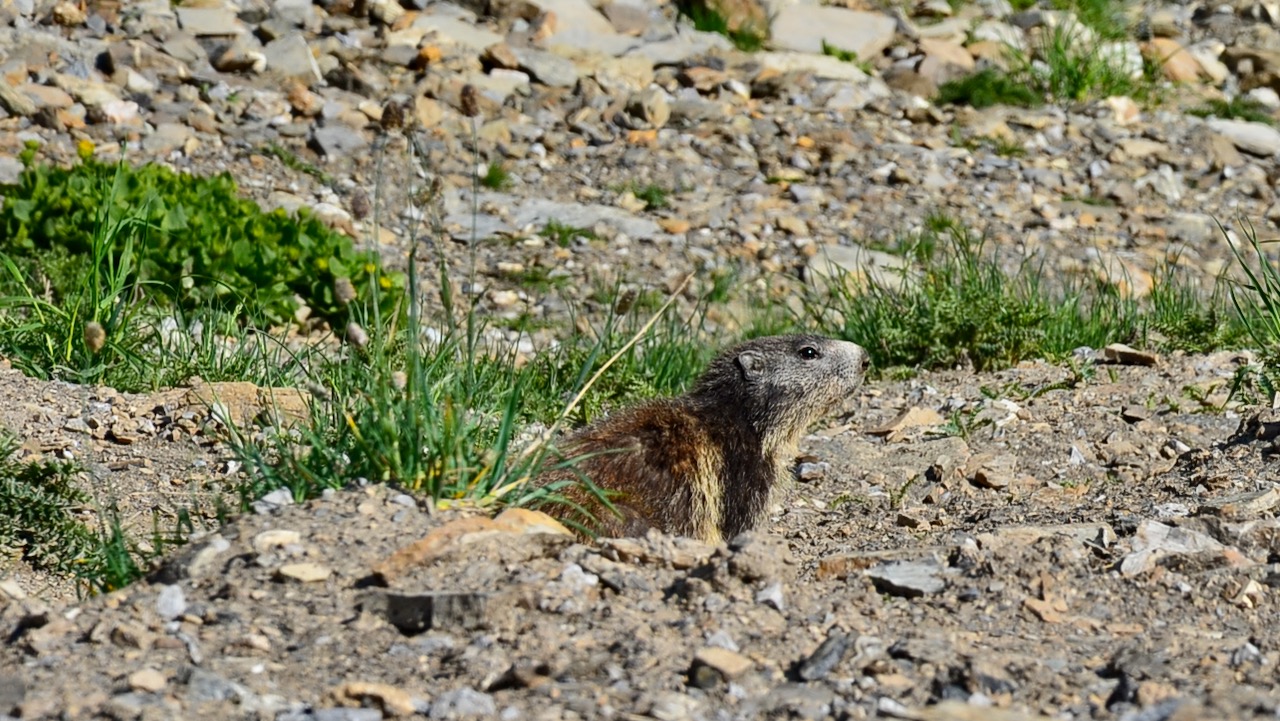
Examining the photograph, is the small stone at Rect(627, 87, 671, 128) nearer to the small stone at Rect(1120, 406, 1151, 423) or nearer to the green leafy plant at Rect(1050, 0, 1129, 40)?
the green leafy plant at Rect(1050, 0, 1129, 40)

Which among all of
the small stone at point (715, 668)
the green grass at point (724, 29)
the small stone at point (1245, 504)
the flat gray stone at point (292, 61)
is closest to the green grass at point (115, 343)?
the small stone at point (715, 668)

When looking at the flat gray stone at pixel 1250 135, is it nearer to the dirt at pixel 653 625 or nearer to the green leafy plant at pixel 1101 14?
the green leafy plant at pixel 1101 14

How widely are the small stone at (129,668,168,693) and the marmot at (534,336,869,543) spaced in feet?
5.64

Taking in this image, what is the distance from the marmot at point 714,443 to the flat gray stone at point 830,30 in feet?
25.0

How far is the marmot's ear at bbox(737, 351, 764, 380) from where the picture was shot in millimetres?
6367

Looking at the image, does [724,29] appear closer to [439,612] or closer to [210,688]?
[439,612]

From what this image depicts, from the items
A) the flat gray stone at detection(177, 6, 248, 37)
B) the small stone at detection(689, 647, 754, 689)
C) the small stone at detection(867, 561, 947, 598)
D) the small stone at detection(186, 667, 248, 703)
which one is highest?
the small stone at detection(689, 647, 754, 689)

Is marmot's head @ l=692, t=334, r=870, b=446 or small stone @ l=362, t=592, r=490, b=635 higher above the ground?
small stone @ l=362, t=592, r=490, b=635

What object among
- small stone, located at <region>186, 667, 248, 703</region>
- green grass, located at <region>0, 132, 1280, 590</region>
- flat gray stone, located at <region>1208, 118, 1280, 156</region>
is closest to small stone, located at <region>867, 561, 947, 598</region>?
green grass, located at <region>0, 132, 1280, 590</region>

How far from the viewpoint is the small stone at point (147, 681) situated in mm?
3414

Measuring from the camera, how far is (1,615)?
3881 mm

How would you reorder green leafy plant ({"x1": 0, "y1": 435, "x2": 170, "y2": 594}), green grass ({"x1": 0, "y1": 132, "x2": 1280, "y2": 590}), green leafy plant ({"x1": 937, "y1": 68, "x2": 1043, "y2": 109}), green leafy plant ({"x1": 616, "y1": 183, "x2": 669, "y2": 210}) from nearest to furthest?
green grass ({"x1": 0, "y1": 132, "x2": 1280, "y2": 590})
green leafy plant ({"x1": 0, "y1": 435, "x2": 170, "y2": 594})
green leafy plant ({"x1": 616, "y1": 183, "x2": 669, "y2": 210})
green leafy plant ({"x1": 937, "y1": 68, "x2": 1043, "y2": 109})

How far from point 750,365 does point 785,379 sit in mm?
158

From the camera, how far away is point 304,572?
3.97 metres
